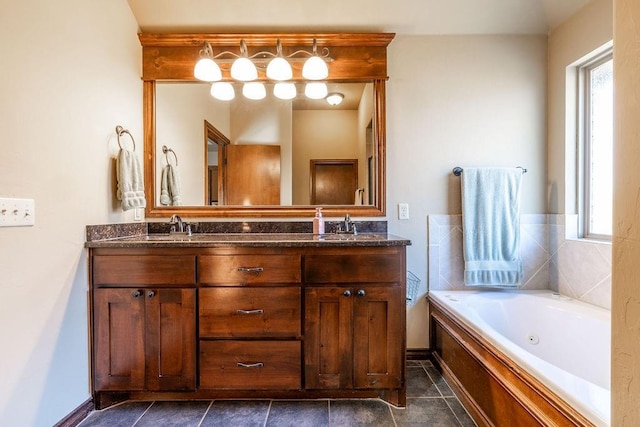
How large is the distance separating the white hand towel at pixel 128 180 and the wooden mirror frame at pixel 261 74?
29 centimetres

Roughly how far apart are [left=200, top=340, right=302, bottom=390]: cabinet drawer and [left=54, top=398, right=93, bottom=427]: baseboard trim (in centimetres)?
57

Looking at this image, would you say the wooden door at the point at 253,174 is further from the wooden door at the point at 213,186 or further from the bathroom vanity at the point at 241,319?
the bathroom vanity at the point at 241,319

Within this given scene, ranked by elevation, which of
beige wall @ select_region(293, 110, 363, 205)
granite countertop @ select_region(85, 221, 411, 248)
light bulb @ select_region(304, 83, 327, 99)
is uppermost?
light bulb @ select_region(304, 83, 327, 99)

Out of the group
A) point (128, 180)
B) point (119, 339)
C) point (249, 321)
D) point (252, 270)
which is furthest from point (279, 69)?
point (119, 339)

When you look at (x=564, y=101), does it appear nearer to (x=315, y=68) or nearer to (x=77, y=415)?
(x=315, y=68)

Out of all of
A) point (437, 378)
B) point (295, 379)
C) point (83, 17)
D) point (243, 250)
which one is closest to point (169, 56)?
point (83, 17)

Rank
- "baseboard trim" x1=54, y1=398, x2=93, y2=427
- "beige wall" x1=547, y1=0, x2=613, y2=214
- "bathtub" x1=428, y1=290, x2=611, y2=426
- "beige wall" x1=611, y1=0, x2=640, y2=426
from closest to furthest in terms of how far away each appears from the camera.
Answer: "beige wall" x1=611, y1=0, x2=640, y2=426 < "bathtub" x1=428, y1=290, x2=611, y2=426 < "baseboard trim" x1=54, y1=398, x2=93, y2=427 < "beige wall" x1=547, y1=0, x2=613, y2=214

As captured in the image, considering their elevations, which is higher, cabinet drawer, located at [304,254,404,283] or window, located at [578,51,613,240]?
window, located at [578,51,613,240]

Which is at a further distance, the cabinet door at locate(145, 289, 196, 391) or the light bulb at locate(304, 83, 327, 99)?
the light bulb at locate(304, 83, 327, 99)

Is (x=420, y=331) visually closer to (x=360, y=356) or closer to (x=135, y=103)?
(x=360, y=356)

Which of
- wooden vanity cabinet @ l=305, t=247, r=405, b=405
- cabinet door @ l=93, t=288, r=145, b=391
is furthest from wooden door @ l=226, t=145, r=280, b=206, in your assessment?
cabinet door @ l=93, t=288, r=145, b=391

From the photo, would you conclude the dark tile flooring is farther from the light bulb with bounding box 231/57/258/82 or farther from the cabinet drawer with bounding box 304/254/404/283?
the light bulb with bounding box 231/57/258/82

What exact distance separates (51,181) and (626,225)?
1.95 m

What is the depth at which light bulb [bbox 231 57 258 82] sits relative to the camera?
80.0 inches
